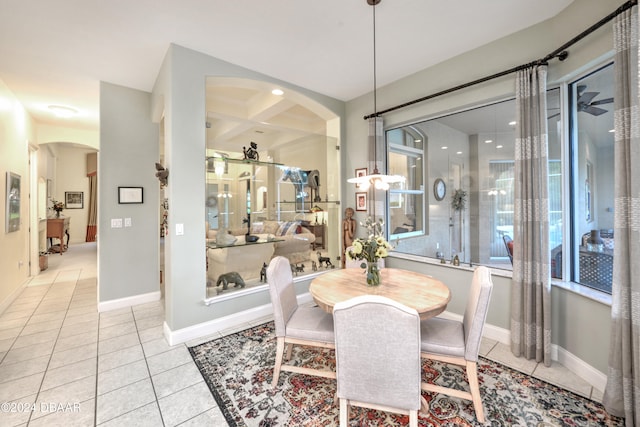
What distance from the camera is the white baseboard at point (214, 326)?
2.71 meters

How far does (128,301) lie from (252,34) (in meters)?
3.85

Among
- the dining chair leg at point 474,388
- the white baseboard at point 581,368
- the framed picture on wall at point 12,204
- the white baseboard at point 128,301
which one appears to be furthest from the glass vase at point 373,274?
the framed picture on wall at point 12,204

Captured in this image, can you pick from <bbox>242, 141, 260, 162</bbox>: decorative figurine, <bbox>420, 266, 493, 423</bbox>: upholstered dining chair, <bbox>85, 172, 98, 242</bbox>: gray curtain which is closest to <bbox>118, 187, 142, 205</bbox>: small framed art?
<bbox>242, 141, 260, 162</bbox>: decorative figurine

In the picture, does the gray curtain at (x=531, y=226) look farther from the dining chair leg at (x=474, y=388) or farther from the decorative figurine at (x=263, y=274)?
the decorative figurine at (x=263, y=274)

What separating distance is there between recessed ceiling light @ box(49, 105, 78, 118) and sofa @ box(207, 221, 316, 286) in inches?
148

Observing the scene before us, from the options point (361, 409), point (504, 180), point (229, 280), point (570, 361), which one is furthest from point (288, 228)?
point (570, 361)

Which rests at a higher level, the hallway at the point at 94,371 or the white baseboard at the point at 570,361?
the white baseboard at the point at 570,361

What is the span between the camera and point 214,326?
9.67 feet

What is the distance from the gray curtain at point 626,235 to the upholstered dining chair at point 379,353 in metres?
1.42

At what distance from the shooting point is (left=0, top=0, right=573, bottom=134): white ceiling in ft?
7.20

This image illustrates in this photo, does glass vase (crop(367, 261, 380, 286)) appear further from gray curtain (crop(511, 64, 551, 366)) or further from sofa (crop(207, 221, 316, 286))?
sofa (crop(207, 221, 316, 286))

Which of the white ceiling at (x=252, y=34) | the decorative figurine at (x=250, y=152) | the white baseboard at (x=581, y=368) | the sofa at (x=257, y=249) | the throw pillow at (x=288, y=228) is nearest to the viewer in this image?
the white baseboard at (x=581, y=368)

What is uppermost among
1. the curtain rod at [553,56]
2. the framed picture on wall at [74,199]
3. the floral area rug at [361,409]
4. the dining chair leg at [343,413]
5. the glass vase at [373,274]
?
the curtain rod at [553,56]

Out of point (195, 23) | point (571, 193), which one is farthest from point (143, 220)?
point (571, 193)
